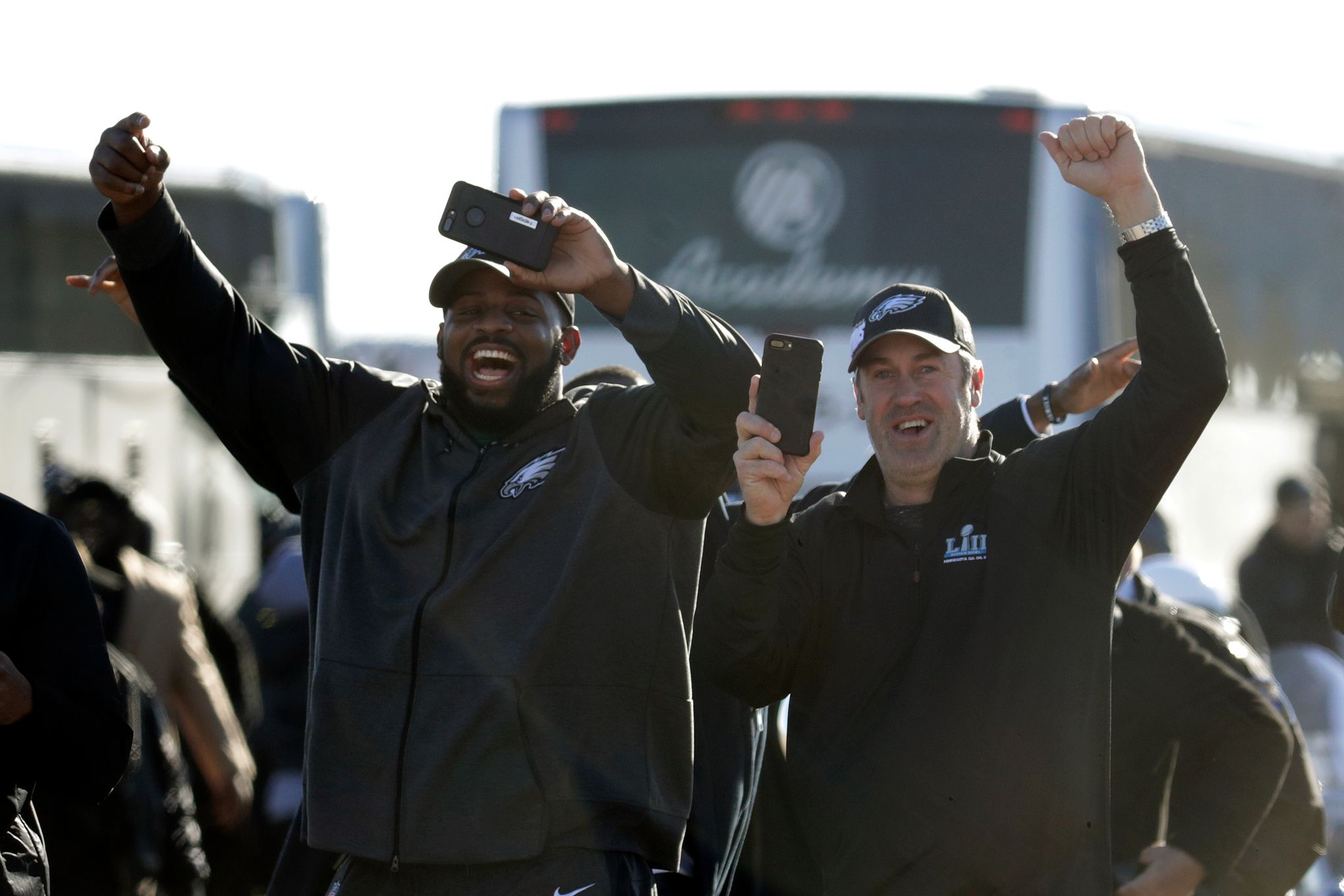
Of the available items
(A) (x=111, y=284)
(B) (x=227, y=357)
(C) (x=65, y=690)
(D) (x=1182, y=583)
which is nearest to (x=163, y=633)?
(A) (x=111, y=284)

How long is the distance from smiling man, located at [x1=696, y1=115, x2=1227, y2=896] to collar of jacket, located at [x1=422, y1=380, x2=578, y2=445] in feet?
1.94

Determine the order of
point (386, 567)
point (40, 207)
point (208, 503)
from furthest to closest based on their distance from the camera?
point (208, 503) < point (40, 207) < point (386, 567)

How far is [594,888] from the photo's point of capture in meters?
3.70

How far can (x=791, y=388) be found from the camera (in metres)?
3.61

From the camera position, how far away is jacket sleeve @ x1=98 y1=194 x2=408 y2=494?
13.2ft

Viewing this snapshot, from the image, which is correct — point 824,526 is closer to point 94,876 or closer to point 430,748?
point 430,748

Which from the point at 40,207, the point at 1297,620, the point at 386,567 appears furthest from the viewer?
the point at 40,207

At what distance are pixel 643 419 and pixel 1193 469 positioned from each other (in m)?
8.91

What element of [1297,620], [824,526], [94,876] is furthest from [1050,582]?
[1297,620]

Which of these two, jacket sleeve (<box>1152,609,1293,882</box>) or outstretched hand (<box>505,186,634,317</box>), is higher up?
outstretched hand (<box>505,186,634,317</box>)

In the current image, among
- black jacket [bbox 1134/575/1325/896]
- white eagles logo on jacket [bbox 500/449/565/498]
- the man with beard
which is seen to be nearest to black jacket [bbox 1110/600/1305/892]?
black jacket [bbox 1134/575/1325/896]

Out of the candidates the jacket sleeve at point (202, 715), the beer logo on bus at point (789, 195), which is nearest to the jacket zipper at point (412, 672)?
the jacket sleeve at point (202, 715)

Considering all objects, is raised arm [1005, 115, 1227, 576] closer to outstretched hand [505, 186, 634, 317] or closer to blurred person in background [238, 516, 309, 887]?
outstretched hand [505, 186, 634, 317]

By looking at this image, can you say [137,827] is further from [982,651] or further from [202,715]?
[982,651]
